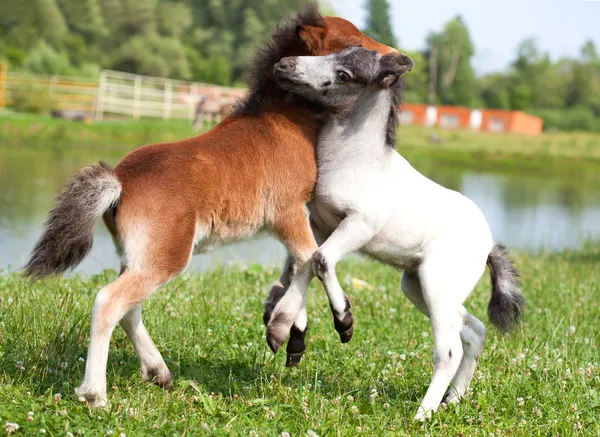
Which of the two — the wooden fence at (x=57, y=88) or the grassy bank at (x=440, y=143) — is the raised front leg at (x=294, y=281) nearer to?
the grassy bank at (x=440, y=143)

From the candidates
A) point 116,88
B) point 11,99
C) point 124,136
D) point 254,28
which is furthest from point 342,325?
Answer: point 254,28

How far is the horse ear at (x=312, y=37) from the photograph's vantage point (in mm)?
4492

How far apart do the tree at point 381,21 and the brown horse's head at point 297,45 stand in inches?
145

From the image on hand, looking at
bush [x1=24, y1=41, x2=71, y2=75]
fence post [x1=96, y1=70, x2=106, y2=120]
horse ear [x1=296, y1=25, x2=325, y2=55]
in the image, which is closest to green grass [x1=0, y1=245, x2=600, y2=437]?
horse ear [x1=296, y1=25, x2=325, y2=55]

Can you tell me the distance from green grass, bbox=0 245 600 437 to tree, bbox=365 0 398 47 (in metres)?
3.11

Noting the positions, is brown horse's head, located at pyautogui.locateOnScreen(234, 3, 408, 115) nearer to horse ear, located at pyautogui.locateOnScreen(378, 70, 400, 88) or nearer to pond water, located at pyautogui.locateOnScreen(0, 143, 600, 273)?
horse ear, located at pyautogui.locateOnScreen(378, 70, 400, 88)

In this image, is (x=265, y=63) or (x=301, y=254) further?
(x=265, y=63)

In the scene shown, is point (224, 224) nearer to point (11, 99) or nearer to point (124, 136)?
point (124, 136)

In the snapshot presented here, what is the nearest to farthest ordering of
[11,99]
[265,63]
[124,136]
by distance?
[265,63], [124,136], [11,99]

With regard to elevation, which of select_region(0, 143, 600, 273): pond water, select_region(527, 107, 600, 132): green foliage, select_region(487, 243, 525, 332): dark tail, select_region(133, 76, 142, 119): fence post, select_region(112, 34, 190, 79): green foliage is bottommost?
select_region(527, 107, 600, 132): green foliage

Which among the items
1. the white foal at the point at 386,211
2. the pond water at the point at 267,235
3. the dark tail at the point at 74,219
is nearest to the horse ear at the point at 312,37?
the white foal at the point at 386,211

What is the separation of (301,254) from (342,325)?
444 mm

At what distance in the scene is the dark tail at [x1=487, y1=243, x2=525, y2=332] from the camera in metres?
4.91

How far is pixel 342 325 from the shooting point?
4.40 metres
